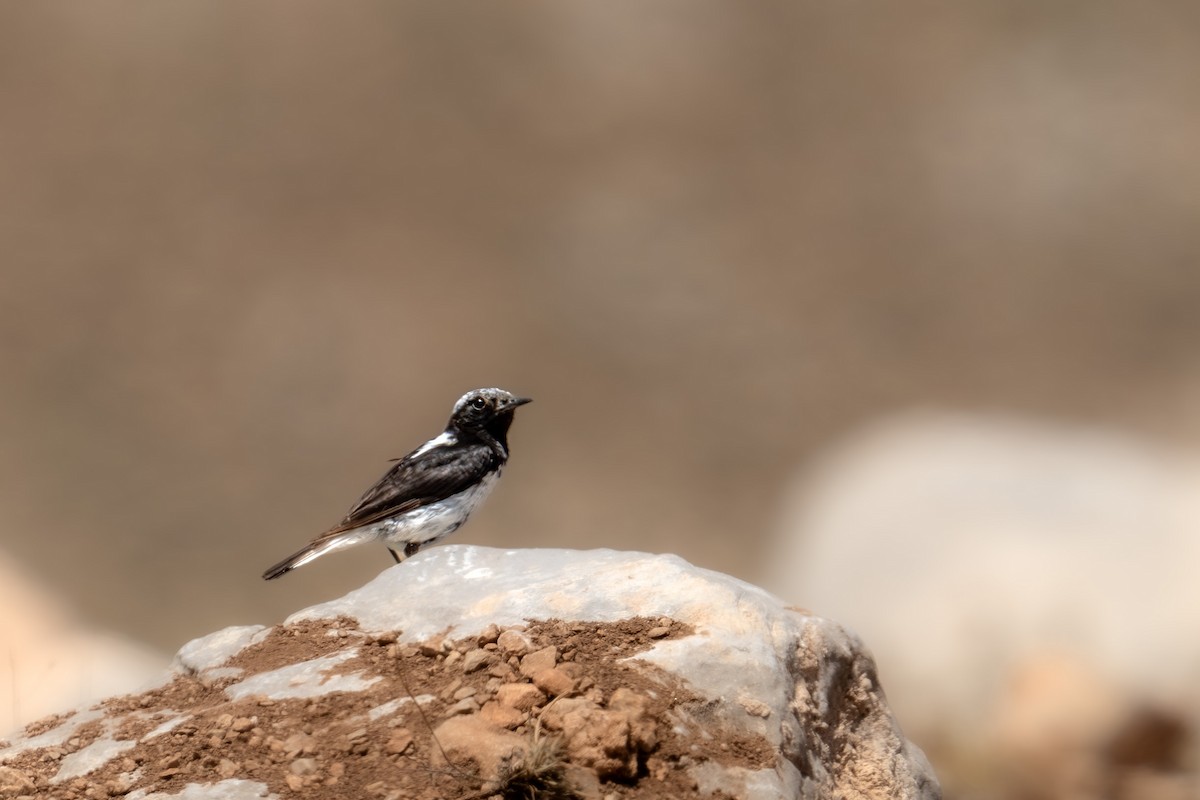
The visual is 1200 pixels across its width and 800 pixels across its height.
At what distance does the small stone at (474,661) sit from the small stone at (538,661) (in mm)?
170

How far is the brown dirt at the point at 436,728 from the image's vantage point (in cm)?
468

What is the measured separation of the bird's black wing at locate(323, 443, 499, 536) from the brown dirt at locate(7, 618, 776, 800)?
262cm

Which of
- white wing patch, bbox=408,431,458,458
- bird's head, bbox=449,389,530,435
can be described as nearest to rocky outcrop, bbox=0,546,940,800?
white wing patch, bbox=408,431,458,458

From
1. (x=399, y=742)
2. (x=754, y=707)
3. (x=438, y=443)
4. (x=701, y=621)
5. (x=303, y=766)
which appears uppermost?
(x=438, y=443)

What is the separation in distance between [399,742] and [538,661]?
2.22ft

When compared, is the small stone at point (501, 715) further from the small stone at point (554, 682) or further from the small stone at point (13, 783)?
the small stone at point (13, 783)

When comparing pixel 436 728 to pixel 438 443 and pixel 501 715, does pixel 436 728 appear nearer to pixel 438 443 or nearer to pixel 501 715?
pixel 501 715

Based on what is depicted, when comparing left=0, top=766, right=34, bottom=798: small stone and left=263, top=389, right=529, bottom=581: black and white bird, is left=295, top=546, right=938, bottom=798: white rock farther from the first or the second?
left=263, top=389, right=529, bottom=581: black and white bird

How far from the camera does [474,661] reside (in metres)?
5.32

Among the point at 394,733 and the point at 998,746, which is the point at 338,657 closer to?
the point at 394,733

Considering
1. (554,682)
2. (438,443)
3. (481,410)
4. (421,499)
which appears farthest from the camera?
(481,410)

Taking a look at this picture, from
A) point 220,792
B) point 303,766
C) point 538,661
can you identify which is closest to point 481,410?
point 538,661

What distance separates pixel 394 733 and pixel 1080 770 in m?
12.2

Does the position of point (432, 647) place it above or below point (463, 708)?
above
